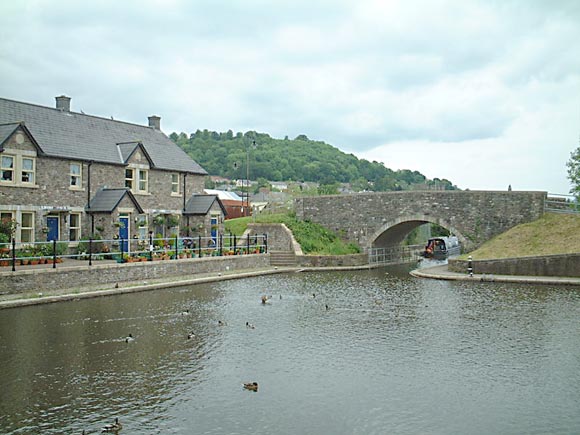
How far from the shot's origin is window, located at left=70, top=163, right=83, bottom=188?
23.4 metres

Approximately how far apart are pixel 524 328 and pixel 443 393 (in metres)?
5.42

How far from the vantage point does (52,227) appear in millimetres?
22469

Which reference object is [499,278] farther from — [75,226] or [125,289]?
[75,226]

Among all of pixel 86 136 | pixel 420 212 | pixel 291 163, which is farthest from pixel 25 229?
pixel 291 163

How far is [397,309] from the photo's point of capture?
15.5 meters

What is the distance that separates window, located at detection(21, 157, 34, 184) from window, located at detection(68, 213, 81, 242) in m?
2.46

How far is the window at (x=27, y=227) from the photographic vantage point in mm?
21344

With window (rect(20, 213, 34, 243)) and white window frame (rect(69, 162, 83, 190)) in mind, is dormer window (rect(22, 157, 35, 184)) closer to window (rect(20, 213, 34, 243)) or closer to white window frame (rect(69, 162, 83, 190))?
window (rect(20, 213, 34, 243))

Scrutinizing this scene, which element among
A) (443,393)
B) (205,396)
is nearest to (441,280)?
(443,393)

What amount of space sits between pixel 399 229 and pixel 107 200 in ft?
61.8

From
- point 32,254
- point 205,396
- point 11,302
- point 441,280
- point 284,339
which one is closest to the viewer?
point 205,396

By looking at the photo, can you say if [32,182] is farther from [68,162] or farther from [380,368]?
[380,368]

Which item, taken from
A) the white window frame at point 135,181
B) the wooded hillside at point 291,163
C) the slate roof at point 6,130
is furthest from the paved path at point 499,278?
the wooded hillside at point 291,163

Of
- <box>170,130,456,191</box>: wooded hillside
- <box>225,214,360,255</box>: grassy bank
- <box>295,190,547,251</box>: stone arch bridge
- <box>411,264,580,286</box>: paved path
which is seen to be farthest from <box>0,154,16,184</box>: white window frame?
<box>170,130,456,191</box>: wooded hillside
